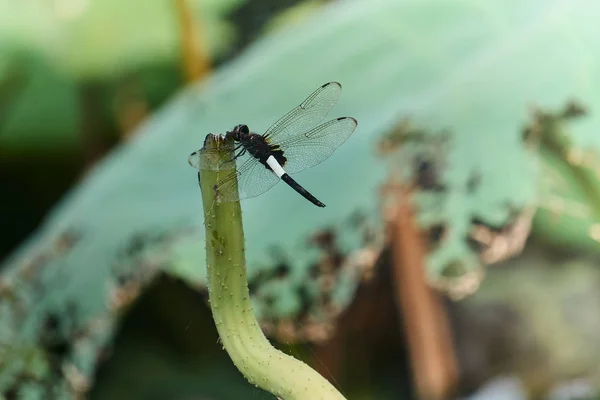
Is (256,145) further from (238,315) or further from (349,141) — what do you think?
(349,141)

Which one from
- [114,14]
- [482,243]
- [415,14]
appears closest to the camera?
[482,243]

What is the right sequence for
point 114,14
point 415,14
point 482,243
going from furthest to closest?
1. point 114,14
2. point 415,14
3. point 482,243

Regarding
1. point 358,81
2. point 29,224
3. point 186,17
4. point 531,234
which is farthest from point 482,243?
point 29,224

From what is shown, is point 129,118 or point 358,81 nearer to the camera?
point 358,81

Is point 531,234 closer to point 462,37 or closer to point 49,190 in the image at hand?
point 462,37

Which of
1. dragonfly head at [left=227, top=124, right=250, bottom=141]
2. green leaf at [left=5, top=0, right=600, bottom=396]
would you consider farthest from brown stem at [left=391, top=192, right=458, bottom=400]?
dragonfly head at [left=227, top=124, right=250, bottom=141]

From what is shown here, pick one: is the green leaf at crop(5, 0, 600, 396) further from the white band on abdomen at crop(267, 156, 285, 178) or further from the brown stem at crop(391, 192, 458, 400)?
the white band on abdomen at crop(267, 156, 285, 178)

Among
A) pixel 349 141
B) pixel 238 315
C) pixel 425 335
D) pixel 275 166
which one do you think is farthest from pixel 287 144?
pixel 425 335
